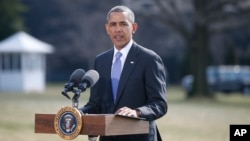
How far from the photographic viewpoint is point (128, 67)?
246 inches

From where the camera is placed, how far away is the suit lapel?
6.21m

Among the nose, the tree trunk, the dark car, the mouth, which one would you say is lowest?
the dark car

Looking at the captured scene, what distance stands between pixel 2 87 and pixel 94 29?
18.2 metres

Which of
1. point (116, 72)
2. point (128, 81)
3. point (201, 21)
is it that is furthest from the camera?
point (201, 21)

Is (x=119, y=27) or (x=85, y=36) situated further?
(x=85, y=36)

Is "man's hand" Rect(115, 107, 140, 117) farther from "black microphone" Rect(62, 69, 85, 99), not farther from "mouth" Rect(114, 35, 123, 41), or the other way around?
"mouth" Rect(114, 35, 123, 41)

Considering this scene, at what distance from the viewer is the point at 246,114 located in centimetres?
2695

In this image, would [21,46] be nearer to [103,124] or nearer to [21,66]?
[21,66]

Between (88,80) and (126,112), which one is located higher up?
(88,80)

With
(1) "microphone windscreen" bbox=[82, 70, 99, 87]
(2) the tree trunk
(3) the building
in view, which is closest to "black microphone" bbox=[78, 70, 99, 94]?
(1) "microphone windscreen" bbox=[82, 70, 99, 87]

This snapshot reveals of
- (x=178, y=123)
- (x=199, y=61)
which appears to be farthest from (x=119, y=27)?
(x=199, y=61)

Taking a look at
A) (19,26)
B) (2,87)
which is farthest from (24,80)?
(19,26)

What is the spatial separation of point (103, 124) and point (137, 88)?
84cm

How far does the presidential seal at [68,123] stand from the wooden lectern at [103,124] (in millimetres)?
47
